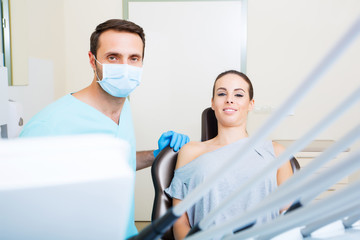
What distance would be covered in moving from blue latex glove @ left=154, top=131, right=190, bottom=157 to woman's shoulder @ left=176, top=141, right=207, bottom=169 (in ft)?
0.08

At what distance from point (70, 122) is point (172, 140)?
1.45ft

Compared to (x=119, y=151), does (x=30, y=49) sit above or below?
above

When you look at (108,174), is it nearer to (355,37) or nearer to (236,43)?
(355,37)

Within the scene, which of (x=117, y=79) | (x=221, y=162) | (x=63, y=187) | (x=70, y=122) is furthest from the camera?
(x=117, y=79)

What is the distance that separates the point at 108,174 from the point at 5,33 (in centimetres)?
190

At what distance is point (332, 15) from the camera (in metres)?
2.77

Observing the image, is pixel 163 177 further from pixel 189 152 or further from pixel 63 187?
pixel 63 187

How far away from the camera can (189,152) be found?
4.76 feet

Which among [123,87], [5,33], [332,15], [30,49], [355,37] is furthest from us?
[332,15]

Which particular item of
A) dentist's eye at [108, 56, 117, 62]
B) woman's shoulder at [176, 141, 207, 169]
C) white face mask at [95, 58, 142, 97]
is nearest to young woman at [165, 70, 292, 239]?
woman's shoulder at [176, 141, 207, 169]

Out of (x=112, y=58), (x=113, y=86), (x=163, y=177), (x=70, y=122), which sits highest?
(x=112, y=58)

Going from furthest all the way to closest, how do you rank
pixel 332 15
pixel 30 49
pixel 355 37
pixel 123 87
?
pixel 332 15
pixel 30 49
pixel 123 87
pixel 355 37

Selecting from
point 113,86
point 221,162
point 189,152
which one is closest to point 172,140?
point 189,152

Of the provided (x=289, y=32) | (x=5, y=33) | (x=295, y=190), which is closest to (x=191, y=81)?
(x=289, y=32)
